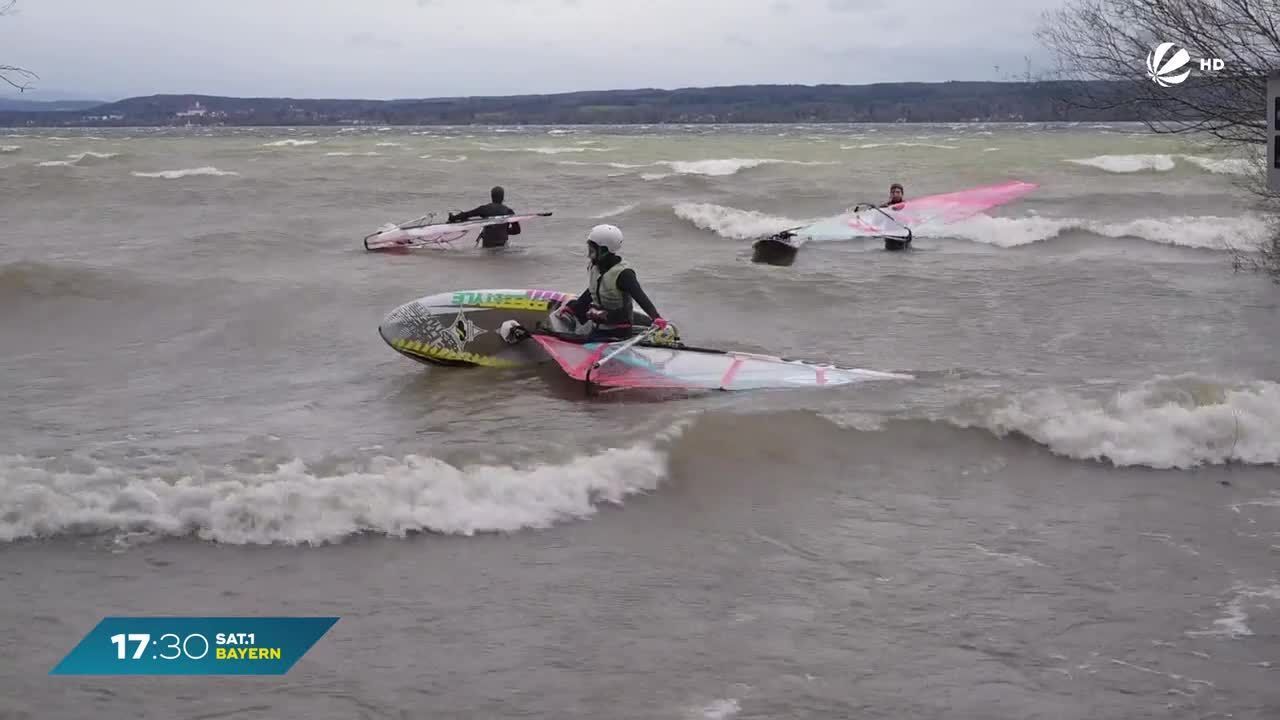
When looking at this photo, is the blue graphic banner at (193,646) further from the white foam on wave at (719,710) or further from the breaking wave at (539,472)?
the white foam on wave at (719,710)

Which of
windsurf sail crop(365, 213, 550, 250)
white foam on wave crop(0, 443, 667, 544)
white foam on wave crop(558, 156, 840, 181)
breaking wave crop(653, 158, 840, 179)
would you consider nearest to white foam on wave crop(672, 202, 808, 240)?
windsurf sail crop(365, 213, 550, 250)

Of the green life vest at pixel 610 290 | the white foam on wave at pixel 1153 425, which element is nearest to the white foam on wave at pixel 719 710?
the white foam on wave at pixel 1153 425

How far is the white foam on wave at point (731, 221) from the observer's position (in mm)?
23750

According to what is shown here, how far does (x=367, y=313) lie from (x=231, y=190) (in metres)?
19.4

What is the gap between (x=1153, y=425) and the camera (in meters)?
8.14

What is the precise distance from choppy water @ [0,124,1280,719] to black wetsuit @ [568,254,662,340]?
69cm

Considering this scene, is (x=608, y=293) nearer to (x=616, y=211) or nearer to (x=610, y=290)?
(x=610, y=290)

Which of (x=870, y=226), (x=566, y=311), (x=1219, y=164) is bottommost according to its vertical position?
(x=566, y=311)

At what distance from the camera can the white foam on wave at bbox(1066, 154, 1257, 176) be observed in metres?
36.4

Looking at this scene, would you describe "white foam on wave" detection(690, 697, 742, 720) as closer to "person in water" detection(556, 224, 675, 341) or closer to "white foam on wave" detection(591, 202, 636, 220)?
"person in water" detection(556, 224, 675, 341)

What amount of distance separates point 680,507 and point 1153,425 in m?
3.65

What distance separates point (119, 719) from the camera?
440 centimetres

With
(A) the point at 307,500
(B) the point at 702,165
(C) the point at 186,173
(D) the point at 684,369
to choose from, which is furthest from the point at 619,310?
(B) the point at 702,165

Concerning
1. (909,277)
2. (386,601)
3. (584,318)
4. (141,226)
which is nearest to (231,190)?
(141,226)
